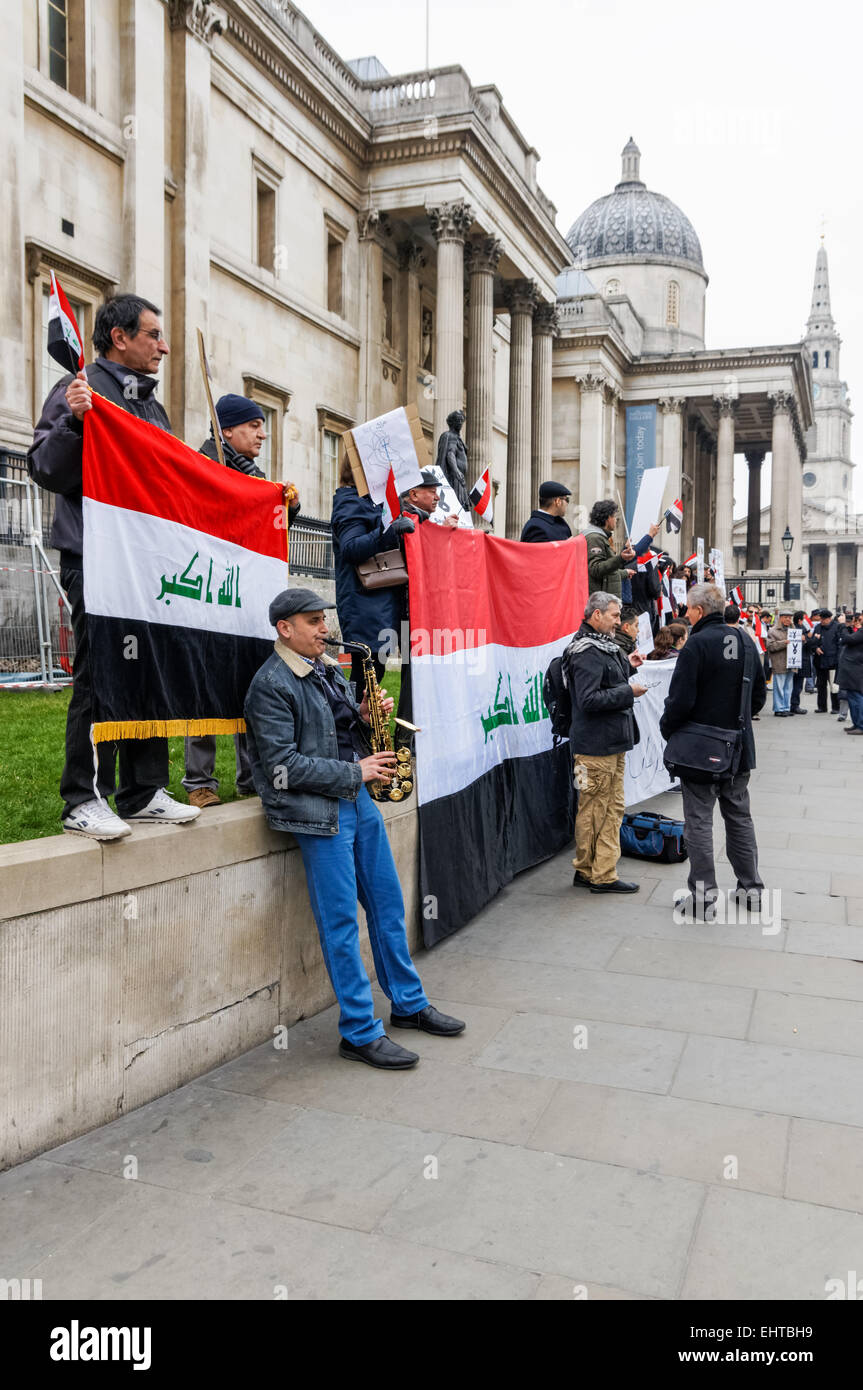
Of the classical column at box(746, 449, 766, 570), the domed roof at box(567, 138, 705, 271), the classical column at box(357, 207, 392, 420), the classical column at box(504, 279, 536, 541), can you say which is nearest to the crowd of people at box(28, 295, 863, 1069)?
the classical column at box(357, 207, 392, 420)

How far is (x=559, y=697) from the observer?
818cm

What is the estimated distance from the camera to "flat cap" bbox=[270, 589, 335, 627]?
4.84m

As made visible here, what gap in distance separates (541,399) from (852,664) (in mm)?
22184

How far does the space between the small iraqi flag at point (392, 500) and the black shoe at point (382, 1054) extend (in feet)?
10.0

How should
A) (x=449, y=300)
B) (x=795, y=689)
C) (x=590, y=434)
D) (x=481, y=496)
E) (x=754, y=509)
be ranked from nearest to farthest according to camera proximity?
(x=481, y=496), (x=795, y=689), (x=449, y=300), (x=590, y=434), (x=754, y=509)

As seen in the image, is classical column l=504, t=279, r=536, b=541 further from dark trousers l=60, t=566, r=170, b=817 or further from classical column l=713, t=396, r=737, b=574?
dark trousers l=60, t=566, r=170, b=817

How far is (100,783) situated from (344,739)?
1.17 metres

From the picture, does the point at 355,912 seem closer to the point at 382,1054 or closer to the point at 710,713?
the point at 382,1054

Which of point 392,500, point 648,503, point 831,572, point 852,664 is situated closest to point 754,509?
point 852,664

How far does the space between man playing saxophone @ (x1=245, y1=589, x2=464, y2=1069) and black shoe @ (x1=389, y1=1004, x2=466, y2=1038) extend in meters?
0.27

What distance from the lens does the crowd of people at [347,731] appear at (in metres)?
4.58

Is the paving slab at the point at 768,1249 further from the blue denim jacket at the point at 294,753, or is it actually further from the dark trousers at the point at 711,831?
the dark trousers at the point at 711,831

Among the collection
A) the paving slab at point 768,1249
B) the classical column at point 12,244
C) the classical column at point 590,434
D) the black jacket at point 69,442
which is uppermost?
the classical column at point 590,434

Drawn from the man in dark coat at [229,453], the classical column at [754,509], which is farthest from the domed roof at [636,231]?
the man in dark coat at [229,453]
